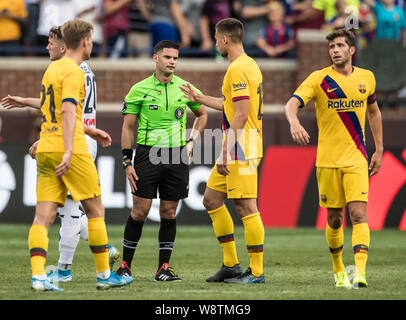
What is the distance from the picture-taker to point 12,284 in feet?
27.5

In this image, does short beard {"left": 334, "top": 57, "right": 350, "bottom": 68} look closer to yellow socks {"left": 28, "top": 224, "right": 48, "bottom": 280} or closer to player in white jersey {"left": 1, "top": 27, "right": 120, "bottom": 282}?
player in white jersey {"left": 1, "top": 27, "right": 120, "bottom": 282}

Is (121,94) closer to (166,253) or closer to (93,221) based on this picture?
(166,253)

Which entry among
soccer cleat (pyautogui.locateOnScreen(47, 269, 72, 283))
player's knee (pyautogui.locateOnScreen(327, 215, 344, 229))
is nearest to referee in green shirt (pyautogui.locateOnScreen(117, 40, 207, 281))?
soccer cleat (pyautogui.locateOnScreen(47, 269, 72, 283))

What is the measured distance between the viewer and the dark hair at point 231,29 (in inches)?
344

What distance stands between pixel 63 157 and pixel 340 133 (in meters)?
2.80

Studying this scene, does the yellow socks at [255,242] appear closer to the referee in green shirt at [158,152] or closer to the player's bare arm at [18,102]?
the referee in green shirt at [158,152]

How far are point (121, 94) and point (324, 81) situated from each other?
9933 mm

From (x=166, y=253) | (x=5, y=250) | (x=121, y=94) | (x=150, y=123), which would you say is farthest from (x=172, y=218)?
(x=121, y=94)

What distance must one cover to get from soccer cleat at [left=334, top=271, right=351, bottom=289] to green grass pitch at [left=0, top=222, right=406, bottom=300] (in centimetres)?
13

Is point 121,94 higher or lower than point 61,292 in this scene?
higher

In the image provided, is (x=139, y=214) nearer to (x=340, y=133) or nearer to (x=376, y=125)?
(x=340, y=133)

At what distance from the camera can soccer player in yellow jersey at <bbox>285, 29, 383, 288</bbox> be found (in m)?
8.42

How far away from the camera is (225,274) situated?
9008 millimetres

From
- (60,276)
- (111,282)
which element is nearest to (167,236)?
(60,276)
